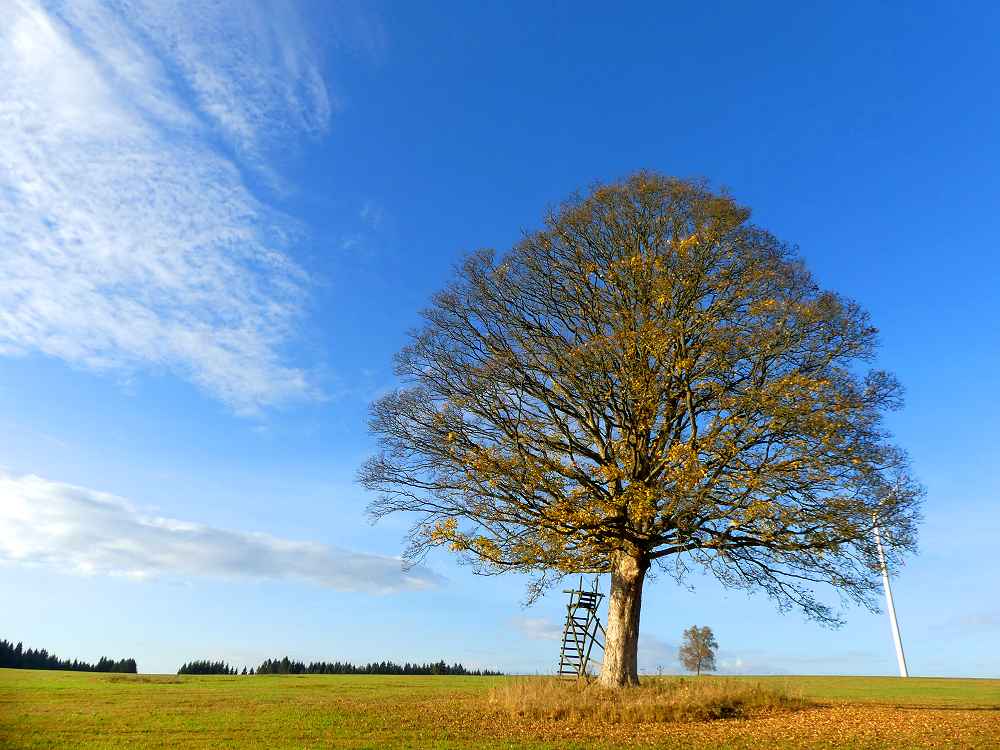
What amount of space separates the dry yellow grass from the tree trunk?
2.12ft

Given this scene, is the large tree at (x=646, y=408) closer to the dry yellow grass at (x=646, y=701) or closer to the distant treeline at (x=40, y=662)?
the dry yellow grass at (x=646, y=701)

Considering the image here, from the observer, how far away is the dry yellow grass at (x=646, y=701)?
17.9m

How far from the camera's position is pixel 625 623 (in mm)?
20906

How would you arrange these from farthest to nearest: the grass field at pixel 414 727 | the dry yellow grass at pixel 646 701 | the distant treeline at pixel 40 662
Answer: the distant treeline at pixel 40 662 → the dry yellow grass at pixel 646 701 → the grass field at pixel 414 727

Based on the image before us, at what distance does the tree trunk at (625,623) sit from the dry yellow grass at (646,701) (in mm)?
647

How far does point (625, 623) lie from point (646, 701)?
2975 millimetres

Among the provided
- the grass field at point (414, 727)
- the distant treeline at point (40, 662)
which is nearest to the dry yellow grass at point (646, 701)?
the grass field at point (414, 727)

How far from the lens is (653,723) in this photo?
17375 mm

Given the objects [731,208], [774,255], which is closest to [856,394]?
[774,255]

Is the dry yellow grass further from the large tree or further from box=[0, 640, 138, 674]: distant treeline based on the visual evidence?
box=[0, 640, 138, 674]: distant treeline

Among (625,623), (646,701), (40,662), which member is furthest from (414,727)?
(40,662)

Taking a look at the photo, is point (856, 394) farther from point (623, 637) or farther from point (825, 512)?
point (623, 637)

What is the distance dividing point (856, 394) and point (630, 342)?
6.63 meters

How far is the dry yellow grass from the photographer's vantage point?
58.7ft
